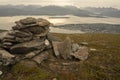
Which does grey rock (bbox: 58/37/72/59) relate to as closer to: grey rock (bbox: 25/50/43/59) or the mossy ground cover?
the mossy ground cover

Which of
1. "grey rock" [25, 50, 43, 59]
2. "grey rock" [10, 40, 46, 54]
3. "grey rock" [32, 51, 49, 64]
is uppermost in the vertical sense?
"grey rock" [10, 40, 46, 54]

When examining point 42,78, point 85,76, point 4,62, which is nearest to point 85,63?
point 85,76

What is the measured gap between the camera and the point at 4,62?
28578mm

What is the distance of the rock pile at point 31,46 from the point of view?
98.8 ft

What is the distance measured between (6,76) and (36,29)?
9.73m

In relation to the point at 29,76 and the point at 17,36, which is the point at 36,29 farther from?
the point at 29,76

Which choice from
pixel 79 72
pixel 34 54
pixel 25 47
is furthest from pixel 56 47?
pixel 79 72

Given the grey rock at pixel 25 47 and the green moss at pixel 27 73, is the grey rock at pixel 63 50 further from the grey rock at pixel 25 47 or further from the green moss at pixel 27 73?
the green moss at pixel 27 73

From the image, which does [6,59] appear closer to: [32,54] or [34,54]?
[32,54]

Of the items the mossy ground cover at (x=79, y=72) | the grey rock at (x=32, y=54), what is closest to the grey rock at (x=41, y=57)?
the grey rock at (x=32, y=54)

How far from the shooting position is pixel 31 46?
30922mm

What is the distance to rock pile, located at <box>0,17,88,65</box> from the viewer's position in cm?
3011

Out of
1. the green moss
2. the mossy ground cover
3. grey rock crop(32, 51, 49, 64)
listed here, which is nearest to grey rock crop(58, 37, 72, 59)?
grey rock crop(32, 51, 49, 64)

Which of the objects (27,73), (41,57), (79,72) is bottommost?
(79,72)
